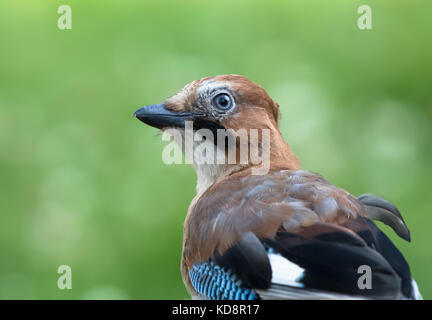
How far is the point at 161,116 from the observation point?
3.55m

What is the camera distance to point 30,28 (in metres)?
5.97

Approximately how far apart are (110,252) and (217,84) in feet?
6.08

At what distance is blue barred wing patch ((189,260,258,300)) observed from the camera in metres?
2.75

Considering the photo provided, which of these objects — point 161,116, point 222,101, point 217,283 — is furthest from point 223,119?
point 217,283

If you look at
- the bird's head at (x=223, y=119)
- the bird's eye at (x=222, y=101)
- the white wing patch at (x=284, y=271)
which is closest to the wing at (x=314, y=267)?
the white wing patch at (x=284, y=271)

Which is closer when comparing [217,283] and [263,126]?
[217,283]

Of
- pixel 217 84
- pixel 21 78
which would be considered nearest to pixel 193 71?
pixel 21 78

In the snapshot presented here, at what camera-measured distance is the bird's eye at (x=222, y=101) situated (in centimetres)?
362

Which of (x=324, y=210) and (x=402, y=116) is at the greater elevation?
(x=402, y=116)

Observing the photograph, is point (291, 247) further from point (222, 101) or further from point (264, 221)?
point (222, 101)

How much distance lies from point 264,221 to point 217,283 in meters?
0.34

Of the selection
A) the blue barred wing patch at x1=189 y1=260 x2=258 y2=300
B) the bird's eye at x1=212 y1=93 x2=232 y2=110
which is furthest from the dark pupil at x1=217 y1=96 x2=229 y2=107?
the blue barred wing patch at x1=189 y1=260 x2=258 y2=300
